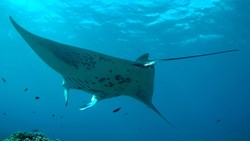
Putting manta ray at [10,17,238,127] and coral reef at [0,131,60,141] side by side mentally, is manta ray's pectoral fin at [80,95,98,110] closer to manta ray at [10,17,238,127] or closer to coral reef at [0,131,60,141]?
manta ray at [10,17,238,127]

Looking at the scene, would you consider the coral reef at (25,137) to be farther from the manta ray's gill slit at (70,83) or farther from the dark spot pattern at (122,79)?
the dark spot pattern at (122,79)

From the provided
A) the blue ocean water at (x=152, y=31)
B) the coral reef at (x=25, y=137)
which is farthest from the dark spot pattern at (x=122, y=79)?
the blue ocean water at (x=152, y=31)

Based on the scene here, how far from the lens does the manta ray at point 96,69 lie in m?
3.99

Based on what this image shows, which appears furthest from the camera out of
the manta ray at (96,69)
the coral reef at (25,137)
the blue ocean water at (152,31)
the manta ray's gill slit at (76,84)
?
the blue ocean water at (152,31)

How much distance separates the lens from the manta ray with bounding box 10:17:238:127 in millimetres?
3992

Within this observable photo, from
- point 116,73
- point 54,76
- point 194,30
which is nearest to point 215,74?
point 194,30

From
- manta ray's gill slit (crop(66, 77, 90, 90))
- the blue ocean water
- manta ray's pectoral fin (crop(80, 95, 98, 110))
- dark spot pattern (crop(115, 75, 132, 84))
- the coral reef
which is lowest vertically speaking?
the coral reef

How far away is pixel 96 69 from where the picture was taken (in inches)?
166

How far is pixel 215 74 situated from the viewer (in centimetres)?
3984

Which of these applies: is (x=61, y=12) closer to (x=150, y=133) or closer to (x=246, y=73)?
(x=246, y=73)

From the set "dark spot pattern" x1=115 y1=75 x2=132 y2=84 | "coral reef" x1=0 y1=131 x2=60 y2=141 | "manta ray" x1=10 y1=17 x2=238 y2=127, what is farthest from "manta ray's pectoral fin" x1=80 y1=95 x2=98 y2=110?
"coral reef" x1=0 y1=131 x2=60 y2=141

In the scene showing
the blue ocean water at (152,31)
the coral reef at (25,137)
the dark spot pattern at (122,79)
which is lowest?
the coral reef at (25,137)

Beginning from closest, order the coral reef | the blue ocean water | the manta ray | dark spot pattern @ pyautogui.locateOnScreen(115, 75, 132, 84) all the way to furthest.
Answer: the manta ray < dark spot pattern @ pyautogui.locateOnScreen(115, 75, 132, 84) < the coral reef < the blue ocean water

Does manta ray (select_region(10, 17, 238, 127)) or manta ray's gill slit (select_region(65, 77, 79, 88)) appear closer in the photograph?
manta ray (select_region(10, 17, 238, 127))
